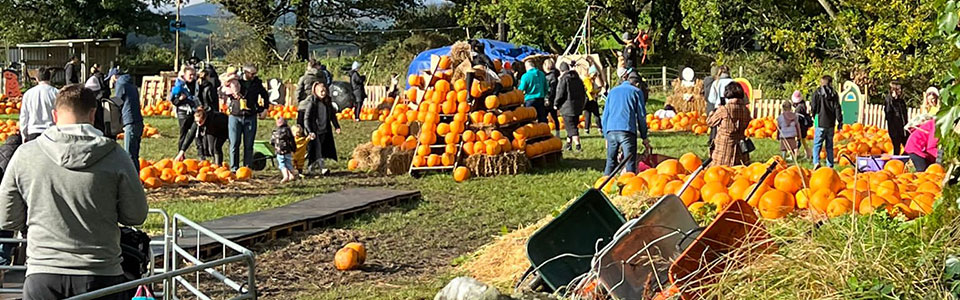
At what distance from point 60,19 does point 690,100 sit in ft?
121

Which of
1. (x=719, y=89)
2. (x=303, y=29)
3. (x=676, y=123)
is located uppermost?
(x=303, y=29)

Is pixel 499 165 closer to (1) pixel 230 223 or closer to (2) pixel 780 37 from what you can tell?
(1) pixel 230 223

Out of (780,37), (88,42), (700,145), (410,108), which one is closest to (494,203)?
(410,108)

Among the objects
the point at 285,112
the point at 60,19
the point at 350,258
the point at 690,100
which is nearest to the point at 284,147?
the point at 350,258

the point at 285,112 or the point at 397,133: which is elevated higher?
the point at 397,133

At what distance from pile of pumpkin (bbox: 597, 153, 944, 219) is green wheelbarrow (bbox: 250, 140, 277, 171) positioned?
830 centimetres

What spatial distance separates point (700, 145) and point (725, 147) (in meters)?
7.94

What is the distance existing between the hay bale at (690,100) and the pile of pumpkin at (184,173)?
14686 millimetres

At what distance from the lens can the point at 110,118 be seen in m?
12.0

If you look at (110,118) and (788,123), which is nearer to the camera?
(110,118)

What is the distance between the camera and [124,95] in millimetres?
14180

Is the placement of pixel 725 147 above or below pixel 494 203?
above

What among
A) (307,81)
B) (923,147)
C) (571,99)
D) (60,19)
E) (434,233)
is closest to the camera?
(434,233)

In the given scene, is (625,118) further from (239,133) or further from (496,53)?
(496,53)
